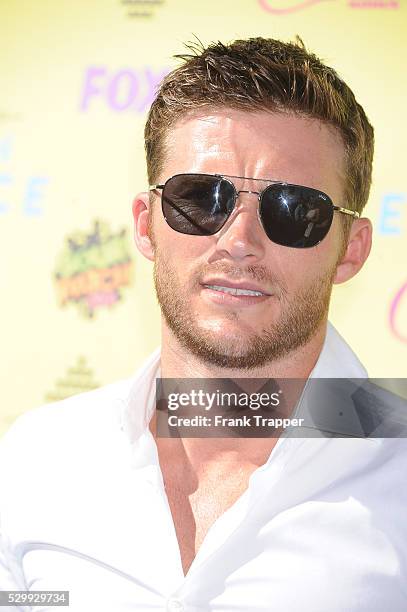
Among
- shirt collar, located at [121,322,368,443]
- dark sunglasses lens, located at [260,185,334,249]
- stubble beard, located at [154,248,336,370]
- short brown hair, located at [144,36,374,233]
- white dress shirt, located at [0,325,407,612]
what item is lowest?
A: white dress shirt, located at [0,325,407,612]

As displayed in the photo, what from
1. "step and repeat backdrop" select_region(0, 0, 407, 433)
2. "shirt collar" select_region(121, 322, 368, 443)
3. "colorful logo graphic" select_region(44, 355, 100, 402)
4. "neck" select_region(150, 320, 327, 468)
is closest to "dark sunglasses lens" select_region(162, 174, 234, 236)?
"neck" select_region(150, 320, 327, 468)

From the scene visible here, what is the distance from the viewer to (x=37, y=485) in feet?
4.79

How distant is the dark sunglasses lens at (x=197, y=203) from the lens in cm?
143

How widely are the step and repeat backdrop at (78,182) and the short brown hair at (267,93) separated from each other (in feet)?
1.07

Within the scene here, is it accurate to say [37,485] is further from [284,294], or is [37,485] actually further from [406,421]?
[406,421]

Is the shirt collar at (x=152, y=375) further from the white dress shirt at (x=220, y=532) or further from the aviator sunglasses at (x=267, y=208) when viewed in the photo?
the aviator sunglasses at (x=267, y=208)

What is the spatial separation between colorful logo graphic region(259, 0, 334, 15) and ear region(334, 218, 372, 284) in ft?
2.25

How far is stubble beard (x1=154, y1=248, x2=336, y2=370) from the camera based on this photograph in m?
1.48

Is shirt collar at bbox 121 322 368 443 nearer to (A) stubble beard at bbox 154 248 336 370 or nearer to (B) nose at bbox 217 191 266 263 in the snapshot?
(A) stubble beard at bbox 154 248 336 370

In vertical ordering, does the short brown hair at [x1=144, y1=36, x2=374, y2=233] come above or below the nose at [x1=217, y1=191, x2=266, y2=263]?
above

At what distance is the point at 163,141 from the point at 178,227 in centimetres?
25

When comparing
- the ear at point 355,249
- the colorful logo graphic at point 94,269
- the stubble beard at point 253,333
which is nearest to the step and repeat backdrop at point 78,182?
the colorful logo graphic at point 94,269

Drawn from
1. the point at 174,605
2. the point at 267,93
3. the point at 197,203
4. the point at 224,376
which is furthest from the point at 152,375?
the point at 267,93

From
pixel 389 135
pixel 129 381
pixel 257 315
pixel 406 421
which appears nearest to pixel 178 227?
pixel 257 315
